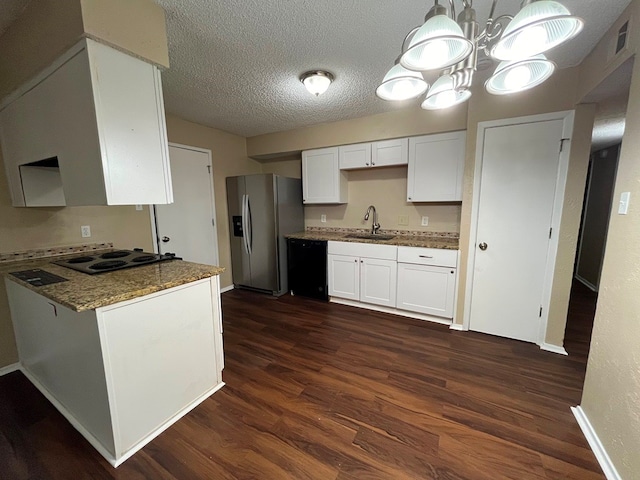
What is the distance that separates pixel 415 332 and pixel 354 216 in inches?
70.3

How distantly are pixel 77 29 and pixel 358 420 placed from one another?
2.60 m

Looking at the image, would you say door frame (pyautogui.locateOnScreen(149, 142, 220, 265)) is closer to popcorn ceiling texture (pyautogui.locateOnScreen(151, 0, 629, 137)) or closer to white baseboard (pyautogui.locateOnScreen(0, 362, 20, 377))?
popcorn ceiling texture (pyautogui.locateOnScreen(151, 0, 629, 137))

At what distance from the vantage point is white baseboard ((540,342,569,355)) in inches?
88.7

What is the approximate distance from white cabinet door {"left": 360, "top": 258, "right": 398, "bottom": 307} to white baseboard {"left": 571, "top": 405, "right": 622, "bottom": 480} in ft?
5.45

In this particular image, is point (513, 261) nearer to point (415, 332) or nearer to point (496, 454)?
point (415, 332)

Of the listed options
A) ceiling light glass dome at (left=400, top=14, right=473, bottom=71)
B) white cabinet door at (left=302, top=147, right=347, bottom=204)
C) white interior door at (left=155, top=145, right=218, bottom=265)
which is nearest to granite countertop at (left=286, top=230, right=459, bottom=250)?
white cabinet door at (left=302, top=147, right=347, bottom=204)

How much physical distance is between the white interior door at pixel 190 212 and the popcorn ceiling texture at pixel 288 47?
2.19 feet

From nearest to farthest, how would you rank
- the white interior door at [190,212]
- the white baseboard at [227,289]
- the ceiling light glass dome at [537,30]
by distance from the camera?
the ceiling light glass dome at [537,30] → the white interior door at [190,212] → the white baseboard at [227,289]

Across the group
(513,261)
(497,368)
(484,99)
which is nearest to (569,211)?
(513,261)

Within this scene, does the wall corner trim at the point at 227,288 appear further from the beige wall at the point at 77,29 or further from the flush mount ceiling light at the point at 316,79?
the flush mount ceiling light at the point at 316,79

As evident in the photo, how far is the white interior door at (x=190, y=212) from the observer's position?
10.3ft

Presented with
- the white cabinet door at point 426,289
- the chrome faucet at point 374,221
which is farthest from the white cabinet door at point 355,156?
the white cabinet door at point 426,289

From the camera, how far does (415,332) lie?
2.64 meters

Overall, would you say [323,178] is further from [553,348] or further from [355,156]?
Answer: [553,348]
